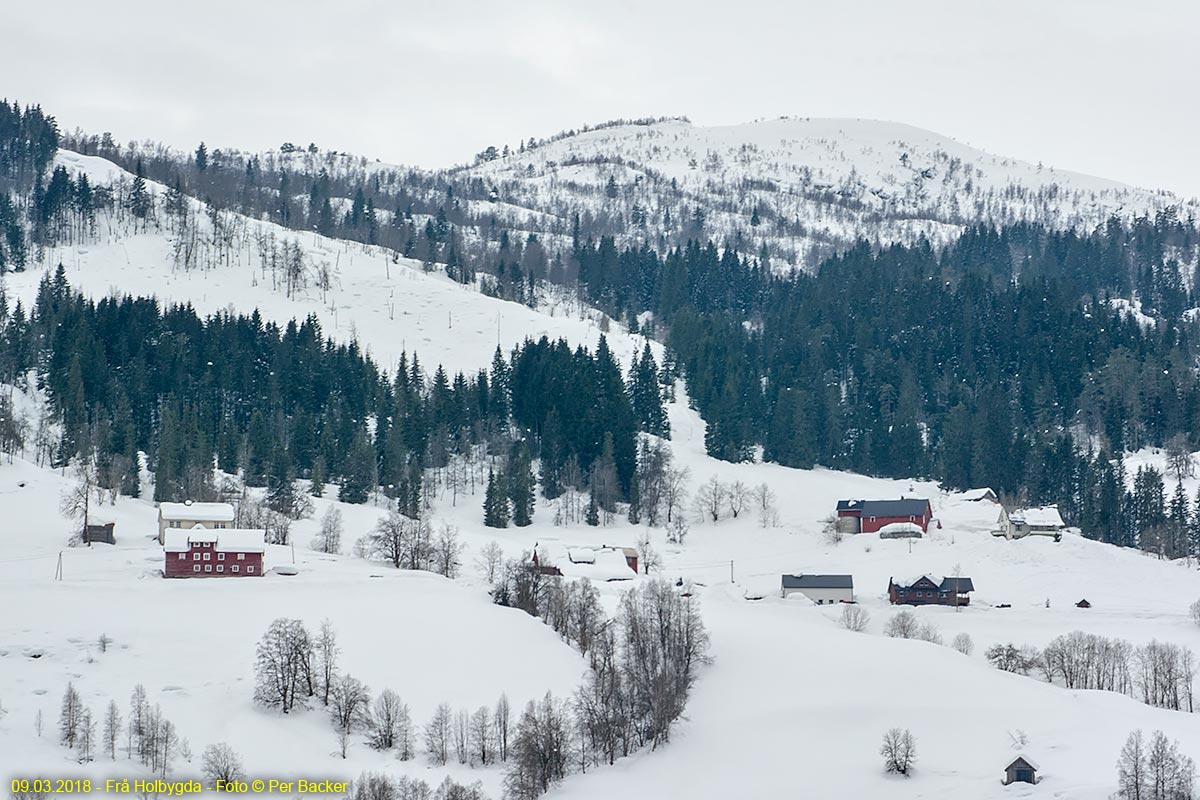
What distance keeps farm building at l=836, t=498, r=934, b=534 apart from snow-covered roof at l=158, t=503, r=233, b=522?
49.8 m

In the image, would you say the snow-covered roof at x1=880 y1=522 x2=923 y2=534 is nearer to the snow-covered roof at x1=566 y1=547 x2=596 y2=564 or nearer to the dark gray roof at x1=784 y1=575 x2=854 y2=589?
the dark gray roof at x1=784 y1=575 x2=854 y2=589

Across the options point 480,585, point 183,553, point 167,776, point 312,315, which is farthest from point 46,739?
point 312,315

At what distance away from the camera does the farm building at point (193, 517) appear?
92625 millimetres

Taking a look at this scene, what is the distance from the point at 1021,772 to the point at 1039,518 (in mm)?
61942

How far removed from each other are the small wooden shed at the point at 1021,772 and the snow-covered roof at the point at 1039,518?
60670mm

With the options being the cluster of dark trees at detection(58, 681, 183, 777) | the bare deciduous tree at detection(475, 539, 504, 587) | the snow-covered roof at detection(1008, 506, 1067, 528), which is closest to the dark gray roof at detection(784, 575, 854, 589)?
the bare deciduous tree at detection(475, 539, 504, 587)

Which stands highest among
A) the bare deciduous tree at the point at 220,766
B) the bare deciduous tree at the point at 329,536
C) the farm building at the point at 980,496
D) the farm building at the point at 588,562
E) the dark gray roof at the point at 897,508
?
the farm building at the point at 980,496

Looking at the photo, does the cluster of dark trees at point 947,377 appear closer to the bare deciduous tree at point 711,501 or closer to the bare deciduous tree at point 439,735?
the bare deciduous tree at point 711,501

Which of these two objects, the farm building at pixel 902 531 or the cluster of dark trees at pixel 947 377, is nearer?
the farm building at pixel 902 531

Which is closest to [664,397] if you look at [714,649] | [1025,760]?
[714,649]

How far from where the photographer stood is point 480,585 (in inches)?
3445

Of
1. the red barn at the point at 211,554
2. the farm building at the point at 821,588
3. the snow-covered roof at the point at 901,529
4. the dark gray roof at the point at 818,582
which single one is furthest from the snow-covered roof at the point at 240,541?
the snow-covered roof at the point at 901,529

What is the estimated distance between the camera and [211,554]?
85.4 metres

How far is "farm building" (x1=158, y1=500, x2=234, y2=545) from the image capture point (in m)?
92.6
